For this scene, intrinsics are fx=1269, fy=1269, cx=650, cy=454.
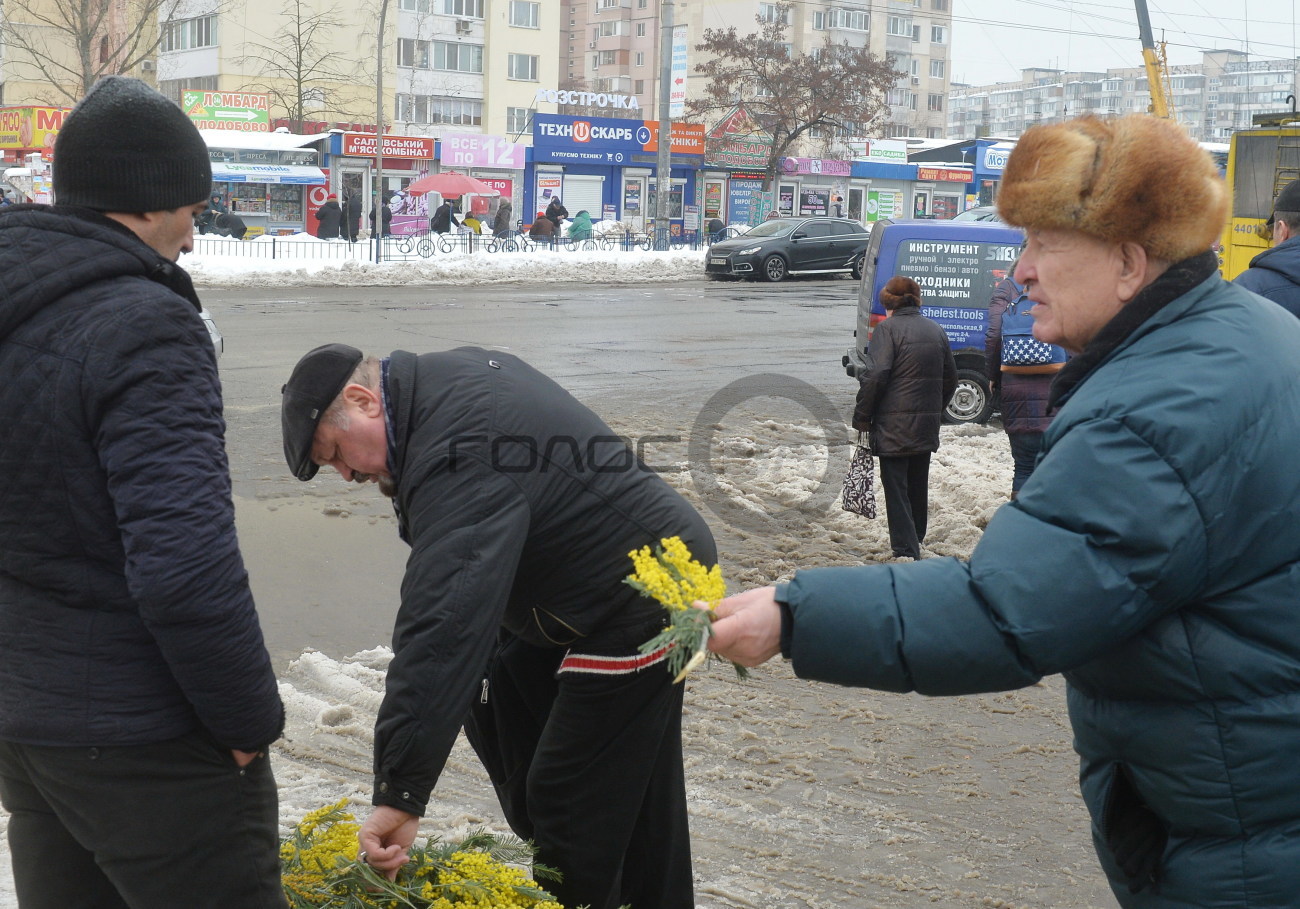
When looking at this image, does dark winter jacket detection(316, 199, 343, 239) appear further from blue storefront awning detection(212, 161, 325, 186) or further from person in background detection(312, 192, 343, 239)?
blue storefront awning detection(212, 161, 325, 186)

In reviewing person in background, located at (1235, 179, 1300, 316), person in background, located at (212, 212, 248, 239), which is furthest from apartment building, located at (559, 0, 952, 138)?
person in background, located at (1235, 179, 1300, 316)

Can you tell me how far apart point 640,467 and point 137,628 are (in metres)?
1.32

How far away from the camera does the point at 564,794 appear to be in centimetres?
308

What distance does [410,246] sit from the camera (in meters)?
32.4

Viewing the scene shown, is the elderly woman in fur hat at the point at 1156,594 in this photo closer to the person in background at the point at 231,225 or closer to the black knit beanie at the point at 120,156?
the black knit beanie at the point at 120,156

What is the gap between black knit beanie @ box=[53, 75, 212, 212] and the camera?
7.64ft

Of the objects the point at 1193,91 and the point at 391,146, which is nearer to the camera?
the point at 391,146

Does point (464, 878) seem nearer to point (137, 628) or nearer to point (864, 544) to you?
point (137, 628)

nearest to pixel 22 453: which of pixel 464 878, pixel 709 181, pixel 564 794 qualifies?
pixel 464 878

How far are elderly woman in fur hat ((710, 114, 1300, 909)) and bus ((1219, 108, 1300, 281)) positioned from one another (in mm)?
16514

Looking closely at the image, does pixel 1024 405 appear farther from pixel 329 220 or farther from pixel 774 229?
pixel 329 220

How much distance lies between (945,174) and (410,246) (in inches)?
1209

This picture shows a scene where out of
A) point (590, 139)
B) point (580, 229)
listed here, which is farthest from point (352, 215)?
point (590, 139)

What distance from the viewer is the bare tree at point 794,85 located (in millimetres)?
56656
